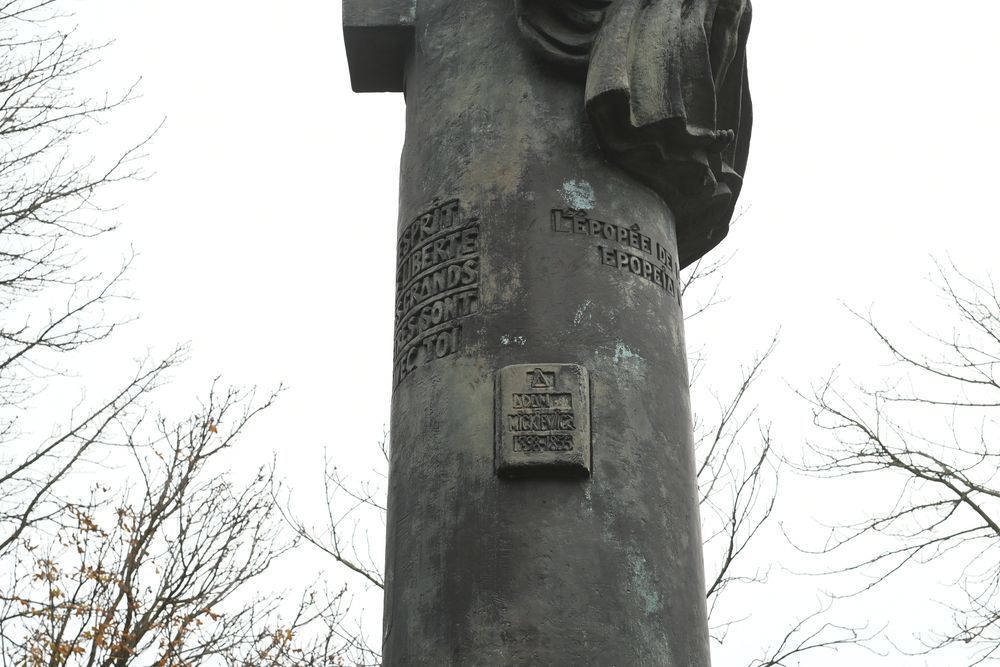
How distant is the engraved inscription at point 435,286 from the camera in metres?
5.32

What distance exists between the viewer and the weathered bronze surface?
4.68m

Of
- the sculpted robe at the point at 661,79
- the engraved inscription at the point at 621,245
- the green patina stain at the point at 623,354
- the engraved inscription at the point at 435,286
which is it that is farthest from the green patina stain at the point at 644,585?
the sculpted robe at the point at 661,79

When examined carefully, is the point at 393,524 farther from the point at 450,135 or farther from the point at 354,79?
the point at 354,79

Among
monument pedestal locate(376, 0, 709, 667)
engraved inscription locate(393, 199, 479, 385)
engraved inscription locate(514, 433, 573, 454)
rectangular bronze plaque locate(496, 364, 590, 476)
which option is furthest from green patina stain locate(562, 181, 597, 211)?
engraved inscription locate(514, 433, 573, 454)

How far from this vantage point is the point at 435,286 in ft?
18.0

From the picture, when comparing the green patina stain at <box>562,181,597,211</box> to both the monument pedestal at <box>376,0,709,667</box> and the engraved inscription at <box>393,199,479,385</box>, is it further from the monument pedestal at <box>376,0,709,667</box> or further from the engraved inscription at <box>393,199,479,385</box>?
the engraved inscription at <box>393,199,479,385</box>

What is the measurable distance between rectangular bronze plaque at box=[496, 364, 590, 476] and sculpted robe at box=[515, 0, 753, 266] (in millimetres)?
1245

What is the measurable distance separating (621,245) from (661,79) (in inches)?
33.3

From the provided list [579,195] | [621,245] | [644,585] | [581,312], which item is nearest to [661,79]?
[579,195]

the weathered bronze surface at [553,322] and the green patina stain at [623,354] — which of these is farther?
the green patina stain at [623,354]

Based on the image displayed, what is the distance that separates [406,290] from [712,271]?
952 centimetres

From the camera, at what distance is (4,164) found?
11.3 meters

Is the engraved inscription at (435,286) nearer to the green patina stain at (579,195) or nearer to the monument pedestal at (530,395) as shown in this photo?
the monument pedestal at (530,395)

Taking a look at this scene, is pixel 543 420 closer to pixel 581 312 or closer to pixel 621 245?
pixel 581 312
